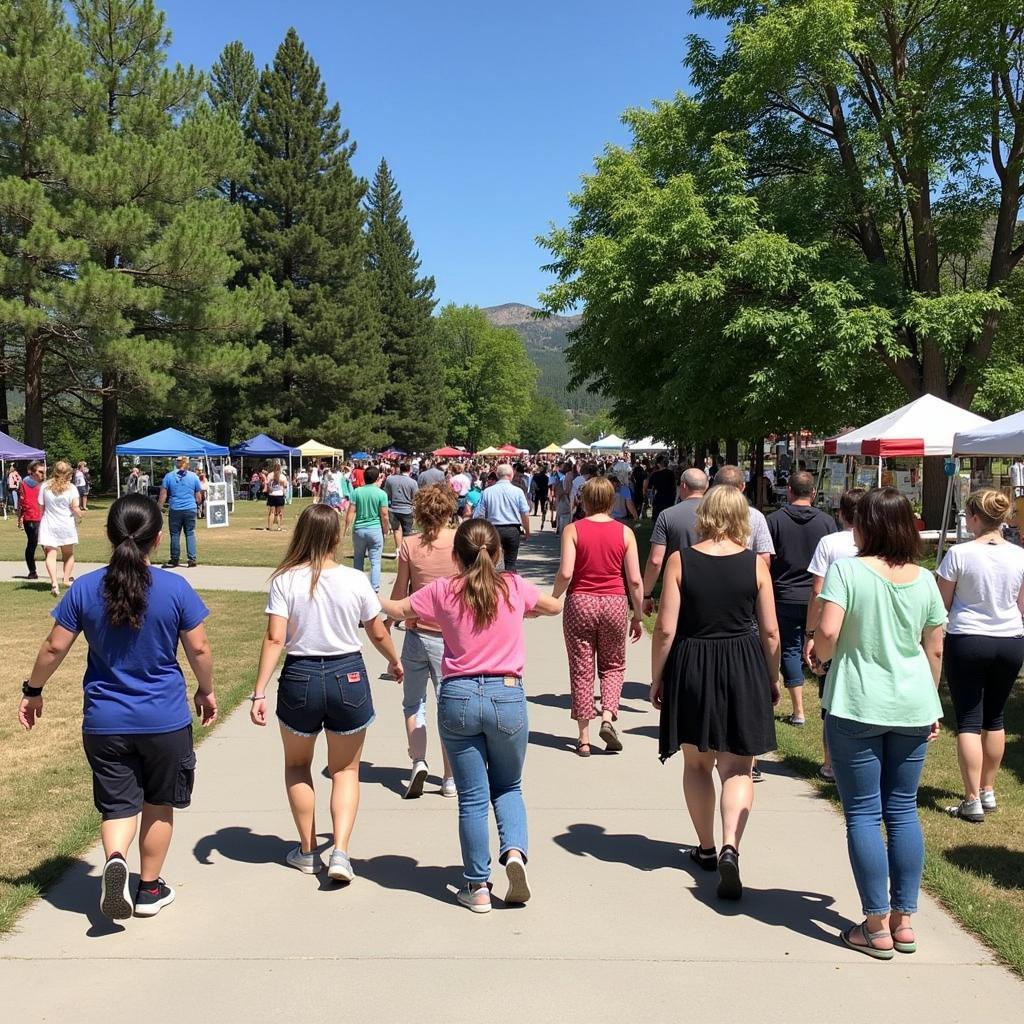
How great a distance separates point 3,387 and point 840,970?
4473cm

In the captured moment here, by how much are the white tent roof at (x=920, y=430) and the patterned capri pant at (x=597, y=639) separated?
8831 millimetres

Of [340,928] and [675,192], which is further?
[675,192]

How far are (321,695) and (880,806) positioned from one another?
7.42 ft

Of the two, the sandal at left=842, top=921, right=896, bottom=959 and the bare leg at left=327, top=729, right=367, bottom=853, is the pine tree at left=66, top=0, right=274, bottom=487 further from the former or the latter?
the sandal at left=842, top=921, right=896, bottom=959

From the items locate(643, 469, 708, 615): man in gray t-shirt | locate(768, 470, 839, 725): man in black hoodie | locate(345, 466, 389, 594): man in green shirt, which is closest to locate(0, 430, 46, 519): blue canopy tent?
locate(345, 466, 389, 594): man in green shirt

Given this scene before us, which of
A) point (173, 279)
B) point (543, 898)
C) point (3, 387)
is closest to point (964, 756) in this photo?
point (543, 898)

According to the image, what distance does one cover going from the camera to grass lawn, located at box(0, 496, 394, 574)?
706 inches

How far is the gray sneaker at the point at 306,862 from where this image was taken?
4.39 m

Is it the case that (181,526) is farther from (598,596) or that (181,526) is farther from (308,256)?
(308,256)

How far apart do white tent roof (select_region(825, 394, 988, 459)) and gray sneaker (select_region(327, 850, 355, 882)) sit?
11632 mm

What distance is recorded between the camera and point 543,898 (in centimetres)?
410

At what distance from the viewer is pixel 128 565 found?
3723 millimetres

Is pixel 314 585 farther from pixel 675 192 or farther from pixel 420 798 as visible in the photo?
pixel 675 192

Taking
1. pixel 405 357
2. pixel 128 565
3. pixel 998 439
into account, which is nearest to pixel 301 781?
pixel 128 565
